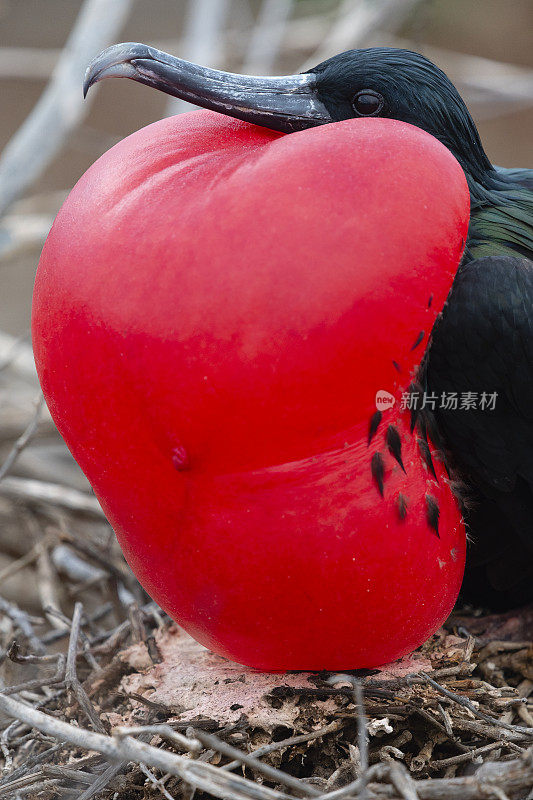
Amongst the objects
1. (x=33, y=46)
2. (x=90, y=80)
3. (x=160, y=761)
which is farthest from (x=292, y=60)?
(x=160, y=761)

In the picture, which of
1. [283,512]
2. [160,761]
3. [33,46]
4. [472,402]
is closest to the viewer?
[160,761]

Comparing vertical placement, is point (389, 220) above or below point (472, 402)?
above

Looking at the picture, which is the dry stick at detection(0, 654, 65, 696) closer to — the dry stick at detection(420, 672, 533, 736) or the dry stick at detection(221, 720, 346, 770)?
the dry stick at detection(221, 720, 346, 770)

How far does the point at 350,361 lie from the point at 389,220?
0.13 meters

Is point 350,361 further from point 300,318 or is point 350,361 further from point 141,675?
point 141,675

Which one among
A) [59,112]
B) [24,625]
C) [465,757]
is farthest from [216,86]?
[59,112]

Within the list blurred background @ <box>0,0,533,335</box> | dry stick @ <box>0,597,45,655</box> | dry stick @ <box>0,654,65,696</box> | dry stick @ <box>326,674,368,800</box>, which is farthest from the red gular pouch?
blurred background @ <box>0,0,533,335</box>

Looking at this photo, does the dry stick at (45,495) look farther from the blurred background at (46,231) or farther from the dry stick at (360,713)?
the dry stick at (360,713)

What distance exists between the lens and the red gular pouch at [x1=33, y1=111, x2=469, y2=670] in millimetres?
836

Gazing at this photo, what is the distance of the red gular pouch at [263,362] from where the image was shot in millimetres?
836

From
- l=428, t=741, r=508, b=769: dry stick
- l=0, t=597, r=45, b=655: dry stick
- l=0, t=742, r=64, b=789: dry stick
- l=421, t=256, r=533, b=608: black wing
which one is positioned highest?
l=421, t=256, r=533, b=608: black wing

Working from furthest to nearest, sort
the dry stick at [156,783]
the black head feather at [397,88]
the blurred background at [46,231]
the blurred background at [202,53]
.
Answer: the blurred background at [202,53]
the blurred background at [46,231]
the black head feather at [397,88]
the dry stick at [156,783]

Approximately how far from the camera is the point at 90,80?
98 cm

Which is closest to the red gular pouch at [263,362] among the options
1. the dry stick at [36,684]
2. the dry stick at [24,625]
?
the dry stick at [36,684]
